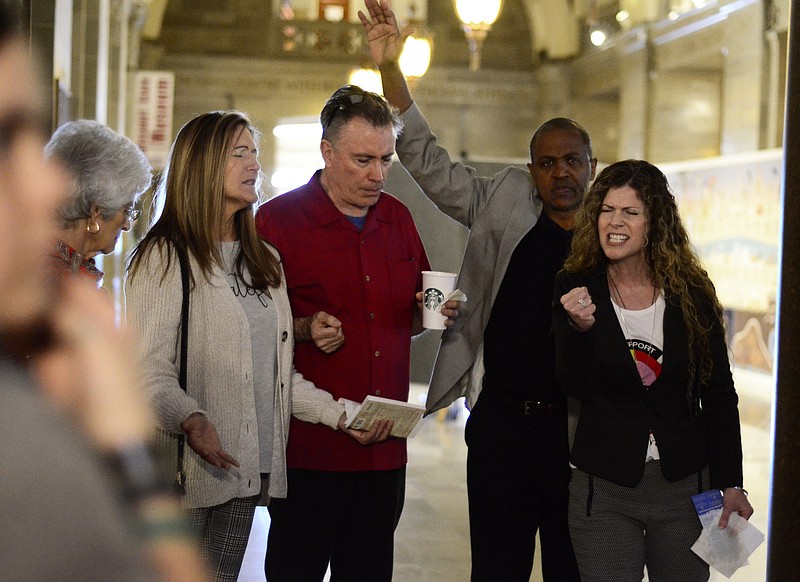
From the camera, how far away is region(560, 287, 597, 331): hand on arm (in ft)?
10.0

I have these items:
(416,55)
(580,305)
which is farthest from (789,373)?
(416,55)

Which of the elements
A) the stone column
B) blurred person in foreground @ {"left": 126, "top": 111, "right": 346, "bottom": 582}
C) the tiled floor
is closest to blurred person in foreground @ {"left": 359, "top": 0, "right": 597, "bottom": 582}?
blurred person in foreground @ {"left": 126, "top": 111, "right": 346, "bottom": 582}

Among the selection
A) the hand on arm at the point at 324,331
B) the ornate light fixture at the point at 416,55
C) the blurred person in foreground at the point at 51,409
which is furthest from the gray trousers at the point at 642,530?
the ornate light fixture at the point at 416,55

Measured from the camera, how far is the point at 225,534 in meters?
3.14

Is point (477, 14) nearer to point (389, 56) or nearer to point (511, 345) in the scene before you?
point (389, 56)

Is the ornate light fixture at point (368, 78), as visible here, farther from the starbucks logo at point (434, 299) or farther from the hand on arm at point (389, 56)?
the starbucks logo at point (434, 299)

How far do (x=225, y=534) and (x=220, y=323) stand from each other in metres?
0.64

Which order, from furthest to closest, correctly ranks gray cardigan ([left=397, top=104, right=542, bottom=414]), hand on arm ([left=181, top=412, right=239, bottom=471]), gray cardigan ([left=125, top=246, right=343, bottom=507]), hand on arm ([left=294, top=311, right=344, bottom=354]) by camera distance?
1. gray cardigan ([left=397, top=104, right=542, bottom=414])
2. hand on arm ([left=294, top=311, right=344, bottom=354])
3. gray cardigan ([left=125, top=246, right=343, bottom=507])
4. hand on arm ([left=181, top=412, right=239, bottom=471])

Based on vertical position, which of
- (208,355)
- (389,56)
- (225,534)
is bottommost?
(225,534)

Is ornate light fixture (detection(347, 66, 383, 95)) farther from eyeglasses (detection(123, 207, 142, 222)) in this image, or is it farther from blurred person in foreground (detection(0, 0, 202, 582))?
blurred person in foreground (detection(0, 0, 202, 582))

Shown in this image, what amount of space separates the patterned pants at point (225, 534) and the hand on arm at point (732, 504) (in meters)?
1.44

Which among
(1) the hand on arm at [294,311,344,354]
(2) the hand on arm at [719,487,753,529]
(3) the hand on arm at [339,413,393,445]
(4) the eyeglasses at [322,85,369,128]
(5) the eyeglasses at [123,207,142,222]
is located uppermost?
(4) the eyeglasses at [322,85,369,128]

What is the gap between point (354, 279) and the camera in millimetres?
3564

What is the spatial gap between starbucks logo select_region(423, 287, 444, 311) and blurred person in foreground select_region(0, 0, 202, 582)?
294cm
